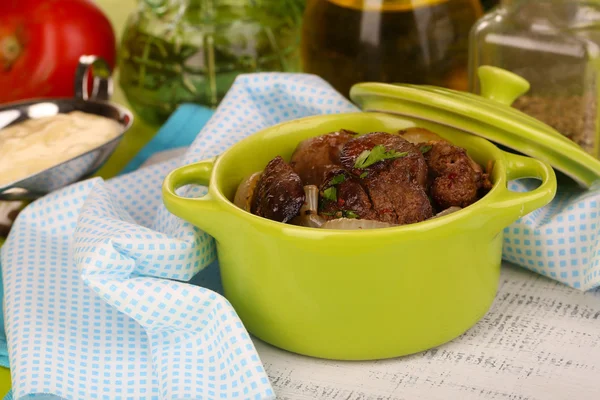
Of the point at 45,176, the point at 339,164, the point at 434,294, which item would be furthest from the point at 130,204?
the point at 434,294

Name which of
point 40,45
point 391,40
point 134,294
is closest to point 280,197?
point 134,294

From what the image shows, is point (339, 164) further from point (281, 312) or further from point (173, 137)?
point (173, 137)

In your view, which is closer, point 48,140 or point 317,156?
point 317,156

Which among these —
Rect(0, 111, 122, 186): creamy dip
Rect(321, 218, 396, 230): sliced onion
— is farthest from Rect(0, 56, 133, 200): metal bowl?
Rect(321, 218, 396, 230): sliced onion

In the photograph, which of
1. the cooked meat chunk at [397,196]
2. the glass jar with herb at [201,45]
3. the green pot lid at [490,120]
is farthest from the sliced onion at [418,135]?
the glass jar with herb at [201,45]

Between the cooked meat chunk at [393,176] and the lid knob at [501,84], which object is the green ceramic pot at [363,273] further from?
the lid knob at [501,84]

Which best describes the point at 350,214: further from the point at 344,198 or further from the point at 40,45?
the point at 40,45

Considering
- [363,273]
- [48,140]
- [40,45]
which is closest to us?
[363,273]

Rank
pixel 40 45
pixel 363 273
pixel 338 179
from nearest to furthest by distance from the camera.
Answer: pixel 363 273 → pixel 338 179 → pixel 40 45
